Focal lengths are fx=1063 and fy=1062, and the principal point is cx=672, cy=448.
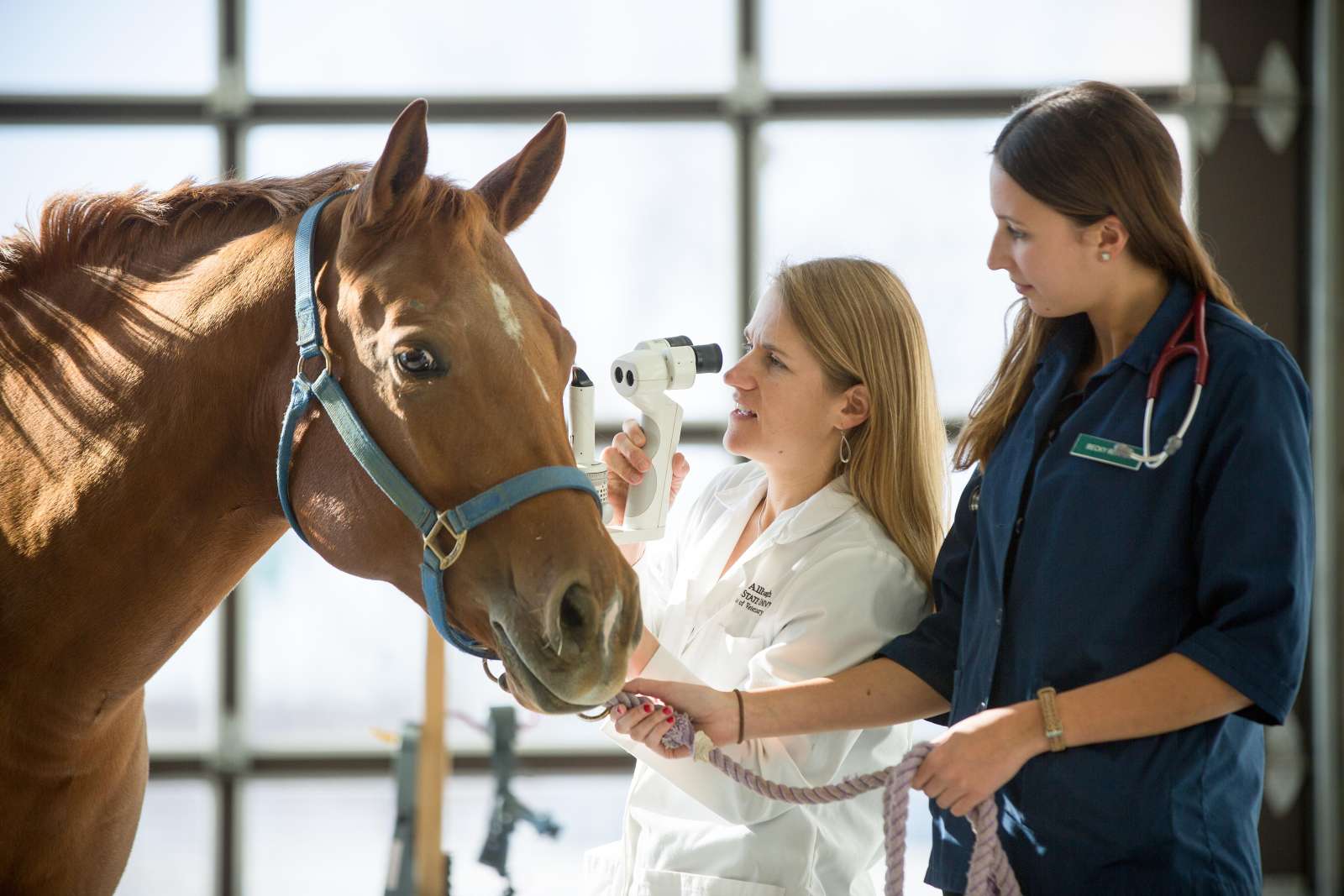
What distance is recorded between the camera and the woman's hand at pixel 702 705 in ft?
4.17

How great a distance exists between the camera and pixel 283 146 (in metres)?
2.92

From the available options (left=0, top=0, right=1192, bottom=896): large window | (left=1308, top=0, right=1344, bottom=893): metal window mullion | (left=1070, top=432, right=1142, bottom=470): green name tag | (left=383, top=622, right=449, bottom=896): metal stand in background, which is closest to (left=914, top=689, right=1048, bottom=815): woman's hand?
(left=1070, top=432, right=1142, bottom=470): green name tag

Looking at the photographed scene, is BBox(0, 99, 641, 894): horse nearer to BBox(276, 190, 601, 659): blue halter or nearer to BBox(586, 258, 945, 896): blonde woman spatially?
BBox(276, 190, 601, 659): blue halter

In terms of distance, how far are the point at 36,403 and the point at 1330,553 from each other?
9.84 feet

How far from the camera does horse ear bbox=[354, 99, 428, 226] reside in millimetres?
1050

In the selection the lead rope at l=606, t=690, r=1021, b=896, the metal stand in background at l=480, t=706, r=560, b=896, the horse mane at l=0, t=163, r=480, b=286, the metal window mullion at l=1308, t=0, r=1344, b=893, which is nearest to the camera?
the lead rope at l=606, t=690, r=1021, b=896

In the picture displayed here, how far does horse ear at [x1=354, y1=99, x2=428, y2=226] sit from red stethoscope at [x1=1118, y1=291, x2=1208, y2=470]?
771mm

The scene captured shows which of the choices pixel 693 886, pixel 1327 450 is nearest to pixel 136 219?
pixel 693 886

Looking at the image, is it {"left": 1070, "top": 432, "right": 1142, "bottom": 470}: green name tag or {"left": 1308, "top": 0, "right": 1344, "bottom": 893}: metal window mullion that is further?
{"left": 1308, "top": 0, "right": 1344, "bottom": 893}: metal window mullion

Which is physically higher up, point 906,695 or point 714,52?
point 714,52

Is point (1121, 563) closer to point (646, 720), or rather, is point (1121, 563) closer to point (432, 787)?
point (646, 720)

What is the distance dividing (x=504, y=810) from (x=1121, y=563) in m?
1.71

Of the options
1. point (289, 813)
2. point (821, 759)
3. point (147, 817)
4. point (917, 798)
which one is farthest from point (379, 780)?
point (821, 759)

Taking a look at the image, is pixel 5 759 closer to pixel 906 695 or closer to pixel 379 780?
pixel 906 695
